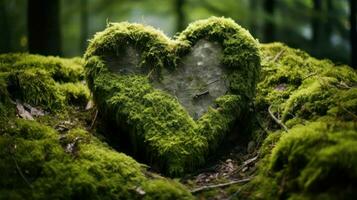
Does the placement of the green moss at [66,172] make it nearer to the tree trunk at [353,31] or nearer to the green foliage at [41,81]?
the green foliage at [41,81]

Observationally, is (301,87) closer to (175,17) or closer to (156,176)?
(156,176)

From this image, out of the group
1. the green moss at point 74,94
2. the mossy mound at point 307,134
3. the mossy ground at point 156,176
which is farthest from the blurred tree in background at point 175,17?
the mossy mound at point 307,134

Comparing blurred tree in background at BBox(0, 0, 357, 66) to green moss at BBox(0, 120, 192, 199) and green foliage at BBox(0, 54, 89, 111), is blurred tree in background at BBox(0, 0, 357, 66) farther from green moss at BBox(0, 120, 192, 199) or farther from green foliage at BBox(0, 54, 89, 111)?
green moss at BBox(0, 120, 192, 199)

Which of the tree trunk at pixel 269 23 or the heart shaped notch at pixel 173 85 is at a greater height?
the tree trunk at pixel 269 23

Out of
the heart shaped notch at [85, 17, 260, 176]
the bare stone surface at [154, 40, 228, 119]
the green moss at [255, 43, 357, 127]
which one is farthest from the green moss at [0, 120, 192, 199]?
the green moss at [255, 43, 357, 127]

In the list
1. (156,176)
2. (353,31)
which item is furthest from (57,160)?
(353,31)
